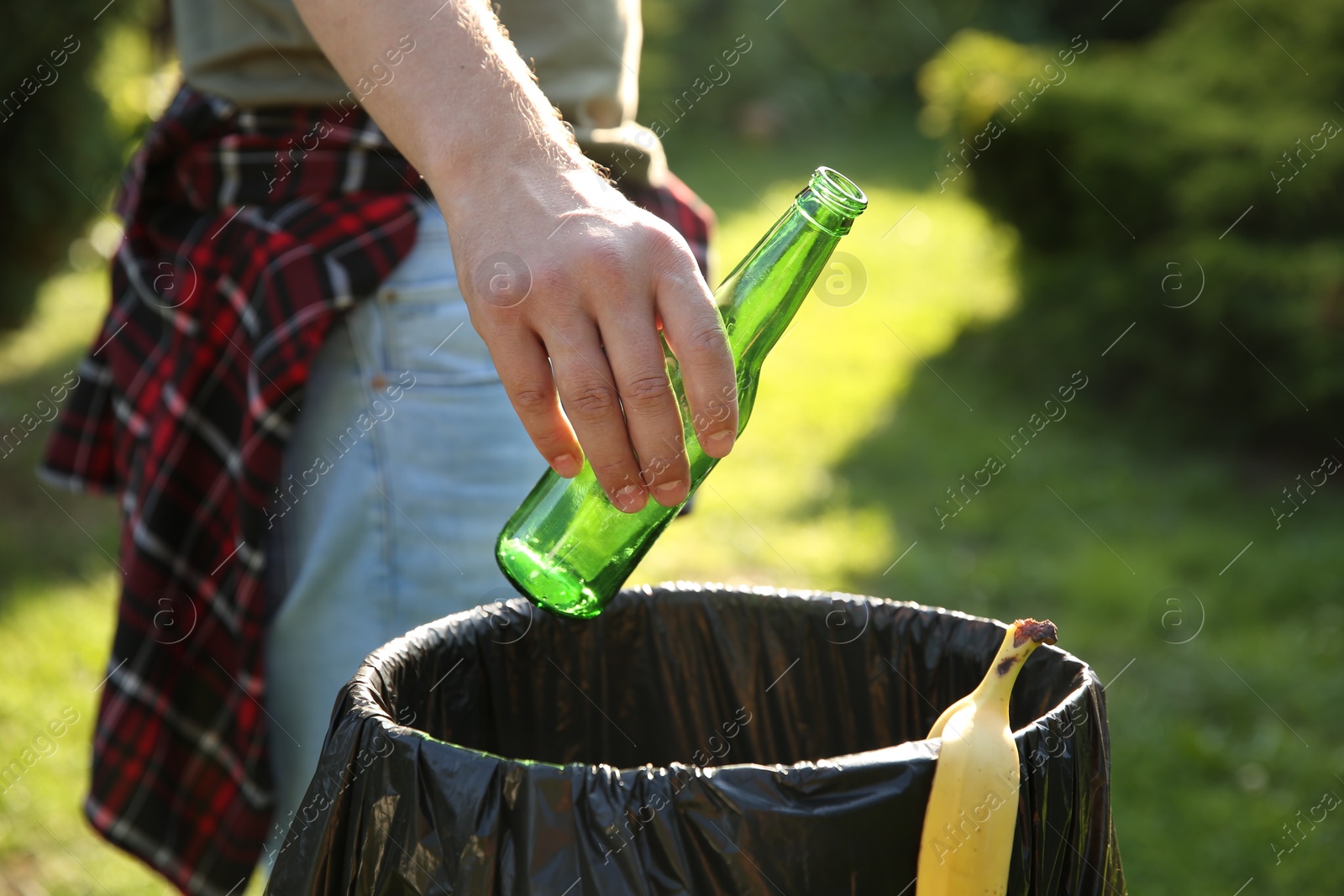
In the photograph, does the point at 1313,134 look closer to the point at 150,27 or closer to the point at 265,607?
the point at 265,607

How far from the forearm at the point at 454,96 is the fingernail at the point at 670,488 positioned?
0.81 feet

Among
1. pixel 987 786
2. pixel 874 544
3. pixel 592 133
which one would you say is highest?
pixel 592 133

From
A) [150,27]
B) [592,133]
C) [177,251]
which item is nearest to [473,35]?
[592,133]

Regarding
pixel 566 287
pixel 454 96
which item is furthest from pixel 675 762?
pixel 454 96

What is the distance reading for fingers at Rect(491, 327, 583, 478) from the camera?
88cm

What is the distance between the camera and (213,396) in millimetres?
1542

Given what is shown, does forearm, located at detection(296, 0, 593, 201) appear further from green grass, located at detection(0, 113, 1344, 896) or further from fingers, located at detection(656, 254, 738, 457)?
green grass, located at detection(0, 113, 1344, 896)

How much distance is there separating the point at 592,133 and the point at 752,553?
8.77 feet

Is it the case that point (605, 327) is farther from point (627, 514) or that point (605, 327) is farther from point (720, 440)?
point (627, 514)

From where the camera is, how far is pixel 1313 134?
4.31 m

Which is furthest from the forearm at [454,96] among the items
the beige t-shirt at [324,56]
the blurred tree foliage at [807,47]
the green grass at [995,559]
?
the blurred tree foliage at [807,47]

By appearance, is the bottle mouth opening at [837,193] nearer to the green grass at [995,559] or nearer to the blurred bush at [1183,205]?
the green grass at [995,559]

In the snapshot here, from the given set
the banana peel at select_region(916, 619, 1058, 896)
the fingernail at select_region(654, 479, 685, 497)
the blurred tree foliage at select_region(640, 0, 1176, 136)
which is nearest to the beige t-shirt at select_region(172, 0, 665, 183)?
the fingernail at select_region(654, 479, 685, 497)

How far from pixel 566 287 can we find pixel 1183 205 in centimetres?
422
